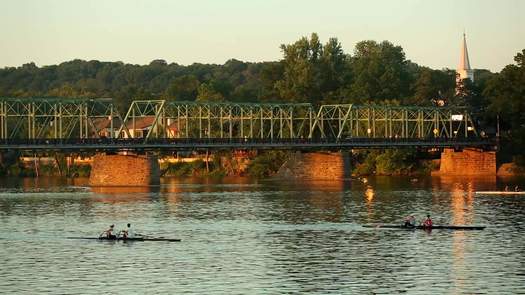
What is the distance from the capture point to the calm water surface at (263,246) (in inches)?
2876

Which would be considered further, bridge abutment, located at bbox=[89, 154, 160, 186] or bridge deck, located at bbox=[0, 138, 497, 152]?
bridge abutment, located at bbox=[89, 154, 160, 186]

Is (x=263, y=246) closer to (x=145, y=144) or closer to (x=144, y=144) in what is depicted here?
(x=144, y=144)

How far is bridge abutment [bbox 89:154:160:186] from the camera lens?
18100 cm

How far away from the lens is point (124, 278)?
75750 millimetres

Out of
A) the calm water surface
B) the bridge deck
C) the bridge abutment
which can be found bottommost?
the calm water surface

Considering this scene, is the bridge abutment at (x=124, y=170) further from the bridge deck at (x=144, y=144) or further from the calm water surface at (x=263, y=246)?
the calm water surface at (x=263, y=246)

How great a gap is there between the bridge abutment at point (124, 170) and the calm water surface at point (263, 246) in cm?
2364

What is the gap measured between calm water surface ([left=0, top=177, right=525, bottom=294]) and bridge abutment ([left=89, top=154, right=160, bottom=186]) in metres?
23.6

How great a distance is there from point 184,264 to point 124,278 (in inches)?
276

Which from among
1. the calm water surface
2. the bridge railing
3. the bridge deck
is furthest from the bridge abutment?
the calm water surface

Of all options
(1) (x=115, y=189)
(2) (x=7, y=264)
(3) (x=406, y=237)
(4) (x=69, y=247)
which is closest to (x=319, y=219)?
(3) (x=406, y=237)

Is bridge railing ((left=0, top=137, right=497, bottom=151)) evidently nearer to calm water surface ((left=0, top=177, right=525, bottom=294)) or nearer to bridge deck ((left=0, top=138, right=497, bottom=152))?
bridge deck ((left=0, top=138, right=497, bottom=152))

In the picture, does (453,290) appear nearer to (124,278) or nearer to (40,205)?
(124,278)

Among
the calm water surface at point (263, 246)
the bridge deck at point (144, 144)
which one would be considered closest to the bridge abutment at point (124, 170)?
the bridge deck at point (144, 144)
